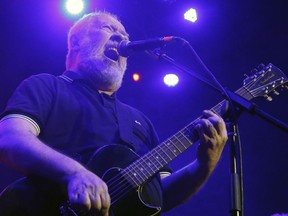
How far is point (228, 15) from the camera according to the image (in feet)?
14.8

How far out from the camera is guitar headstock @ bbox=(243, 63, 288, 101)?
8.23 ft

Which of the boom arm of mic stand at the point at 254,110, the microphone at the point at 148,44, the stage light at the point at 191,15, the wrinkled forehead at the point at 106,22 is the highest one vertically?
the stage light at the point at 191,15

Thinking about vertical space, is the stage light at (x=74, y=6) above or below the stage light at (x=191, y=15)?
below

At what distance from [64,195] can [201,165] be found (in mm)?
988

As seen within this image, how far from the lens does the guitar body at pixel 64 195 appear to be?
175cm

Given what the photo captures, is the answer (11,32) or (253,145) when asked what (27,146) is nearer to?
(11,32)

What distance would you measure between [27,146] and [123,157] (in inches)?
20.1

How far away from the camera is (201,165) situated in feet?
7.97

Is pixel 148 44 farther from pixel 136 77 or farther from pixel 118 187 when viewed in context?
pixel 136 77

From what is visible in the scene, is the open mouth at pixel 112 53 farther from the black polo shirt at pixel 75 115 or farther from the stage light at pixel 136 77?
the stage light at pixel 136 77

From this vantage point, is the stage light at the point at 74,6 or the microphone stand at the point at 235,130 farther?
the stage light at the point at 74,6

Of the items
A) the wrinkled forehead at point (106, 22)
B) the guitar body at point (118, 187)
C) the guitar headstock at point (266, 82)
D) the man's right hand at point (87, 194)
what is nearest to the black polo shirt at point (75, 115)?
the guitar body at point (118, 187)

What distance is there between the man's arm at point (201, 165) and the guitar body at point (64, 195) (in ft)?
1.47

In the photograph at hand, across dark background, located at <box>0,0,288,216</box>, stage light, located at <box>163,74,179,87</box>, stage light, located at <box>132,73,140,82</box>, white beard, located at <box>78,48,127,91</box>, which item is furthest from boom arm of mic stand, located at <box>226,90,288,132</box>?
stage light, located at <box>132,73,140,82</box>
